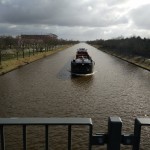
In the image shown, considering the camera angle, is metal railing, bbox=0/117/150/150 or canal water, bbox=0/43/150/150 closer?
metal railing, bbox=0/117/150/150

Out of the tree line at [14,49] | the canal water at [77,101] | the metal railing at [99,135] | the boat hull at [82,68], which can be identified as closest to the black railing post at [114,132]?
the metal railing at [99,135]

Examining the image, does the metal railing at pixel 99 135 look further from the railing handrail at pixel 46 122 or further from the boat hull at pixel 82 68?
the boat hull at pixel 82 68

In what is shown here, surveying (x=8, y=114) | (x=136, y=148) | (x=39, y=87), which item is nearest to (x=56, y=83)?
(x=39, y=87)

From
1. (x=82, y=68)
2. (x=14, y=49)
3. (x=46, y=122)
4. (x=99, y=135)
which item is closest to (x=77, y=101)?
(x=99, y=135)

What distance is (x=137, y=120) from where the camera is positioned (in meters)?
3.87

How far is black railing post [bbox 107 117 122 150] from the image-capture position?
3721 mm

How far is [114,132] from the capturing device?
3.77m

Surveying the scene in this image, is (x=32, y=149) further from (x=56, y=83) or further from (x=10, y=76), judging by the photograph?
(x=10, y=76)

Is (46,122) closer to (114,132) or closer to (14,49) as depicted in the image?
(114,132)

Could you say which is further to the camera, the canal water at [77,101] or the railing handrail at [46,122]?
the canal water at [77,101]

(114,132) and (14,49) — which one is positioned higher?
(114,132)

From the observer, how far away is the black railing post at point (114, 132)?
146 inches

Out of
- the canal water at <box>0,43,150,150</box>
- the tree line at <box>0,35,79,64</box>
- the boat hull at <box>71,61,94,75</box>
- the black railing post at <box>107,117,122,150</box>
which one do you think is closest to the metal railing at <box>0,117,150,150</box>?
the black railing post at <box>107,117,122,150</box>

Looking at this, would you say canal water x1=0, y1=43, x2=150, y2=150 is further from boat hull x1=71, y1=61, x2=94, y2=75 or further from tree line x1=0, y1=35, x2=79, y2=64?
tree line x1=0, y1=35, x2=79, y2=64
